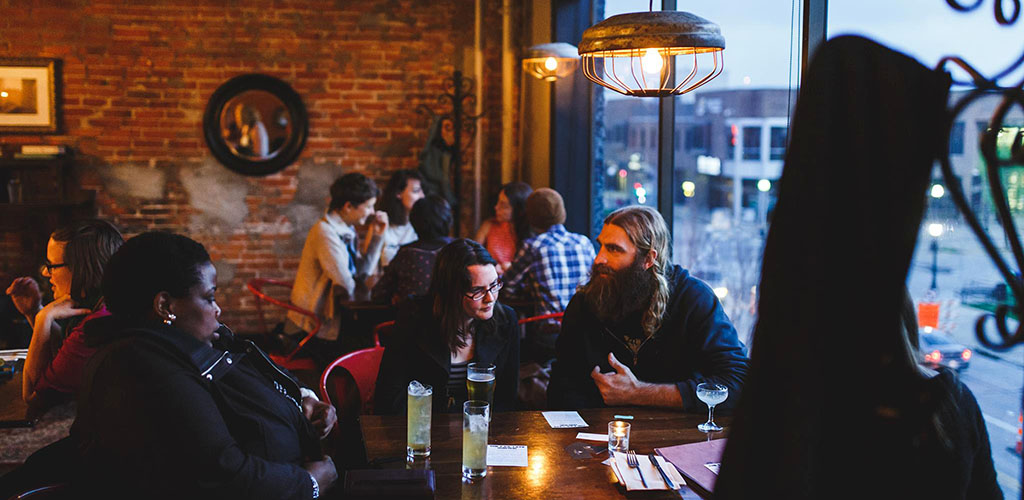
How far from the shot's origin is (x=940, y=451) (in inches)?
51.9

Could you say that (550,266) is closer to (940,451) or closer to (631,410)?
(631,410)

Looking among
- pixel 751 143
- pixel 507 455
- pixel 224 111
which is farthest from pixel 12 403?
pixel 224 111

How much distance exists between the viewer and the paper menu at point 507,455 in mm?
2242

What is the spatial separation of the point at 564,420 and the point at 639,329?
1.83ft

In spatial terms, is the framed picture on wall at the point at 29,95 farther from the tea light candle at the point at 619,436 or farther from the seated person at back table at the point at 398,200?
the tea light candle at the point at 619,436

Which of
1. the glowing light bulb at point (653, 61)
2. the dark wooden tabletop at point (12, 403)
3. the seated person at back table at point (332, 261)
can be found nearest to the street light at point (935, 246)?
the glowing light bulb at point (653, 61)

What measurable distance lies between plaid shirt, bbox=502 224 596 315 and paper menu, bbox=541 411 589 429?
1918mm

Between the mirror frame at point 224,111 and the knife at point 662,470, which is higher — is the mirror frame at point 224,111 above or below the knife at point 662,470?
above

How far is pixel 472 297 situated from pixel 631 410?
67cm

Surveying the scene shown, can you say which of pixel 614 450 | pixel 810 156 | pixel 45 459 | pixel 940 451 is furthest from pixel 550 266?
pixel 810 156

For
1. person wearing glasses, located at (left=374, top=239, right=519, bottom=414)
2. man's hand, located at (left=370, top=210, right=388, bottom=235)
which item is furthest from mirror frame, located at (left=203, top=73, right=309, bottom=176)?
person wearing glasses, located at (left=374, top=239, right=519, bottom=414)

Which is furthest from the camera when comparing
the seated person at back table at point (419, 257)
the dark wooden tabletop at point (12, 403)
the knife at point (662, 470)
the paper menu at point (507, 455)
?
the seated person at back table at point (419, 257)

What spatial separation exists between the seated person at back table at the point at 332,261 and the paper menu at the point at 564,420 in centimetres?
268

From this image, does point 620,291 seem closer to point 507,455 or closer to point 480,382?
point 480,382
